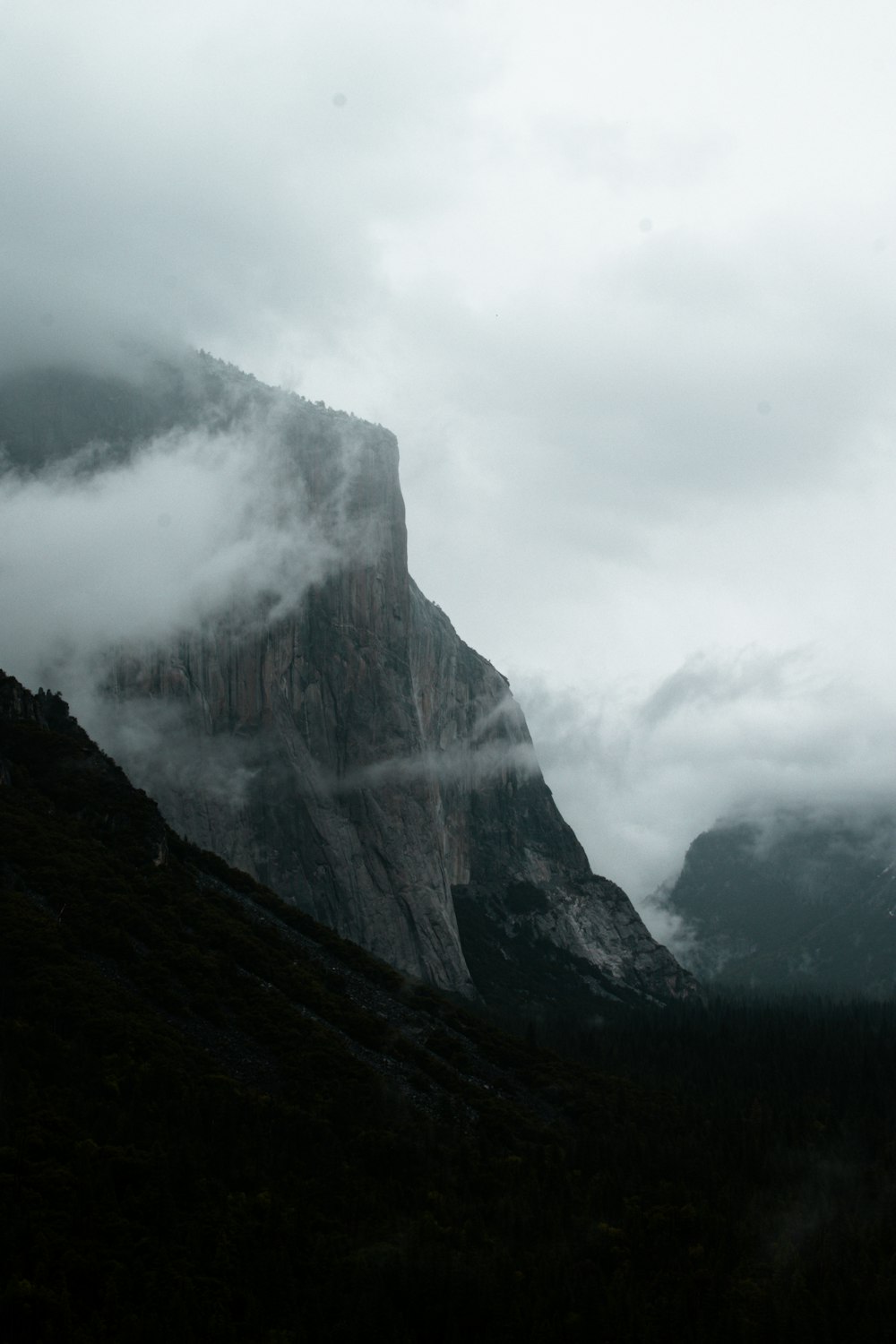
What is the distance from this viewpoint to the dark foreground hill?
7512 centimetres

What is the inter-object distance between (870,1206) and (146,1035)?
54.5m

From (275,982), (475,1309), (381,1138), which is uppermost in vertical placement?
(275,982)

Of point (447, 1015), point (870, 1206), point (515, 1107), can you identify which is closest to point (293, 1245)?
point (515, 1107)

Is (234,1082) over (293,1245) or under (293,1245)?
over

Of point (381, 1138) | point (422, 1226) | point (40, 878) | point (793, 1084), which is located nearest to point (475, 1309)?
point (422, 1226)

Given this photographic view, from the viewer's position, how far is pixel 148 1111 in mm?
86375

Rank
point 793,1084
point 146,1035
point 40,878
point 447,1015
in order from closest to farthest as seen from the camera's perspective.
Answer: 1. point 146,1035
2. point 40,878
3. point 447,1015
4. point 793,1084

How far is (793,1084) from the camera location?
161000 mm

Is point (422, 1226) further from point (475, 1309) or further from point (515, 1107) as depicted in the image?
point (515, 1107)

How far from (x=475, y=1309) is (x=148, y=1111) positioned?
23495 millimetres

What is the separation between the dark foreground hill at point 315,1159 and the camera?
7512cm

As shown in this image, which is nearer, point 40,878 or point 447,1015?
point 40,878

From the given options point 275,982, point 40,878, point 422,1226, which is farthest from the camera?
point 275,982

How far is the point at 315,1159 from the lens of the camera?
90.4 metres
